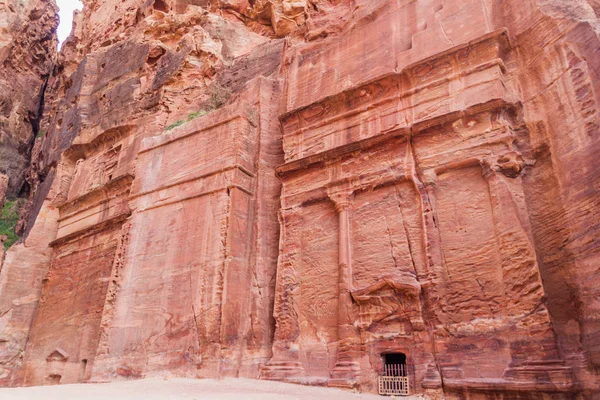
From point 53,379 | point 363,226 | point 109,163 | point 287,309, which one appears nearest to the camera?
point 363,226

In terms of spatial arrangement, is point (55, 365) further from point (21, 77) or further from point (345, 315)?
point (21, 77)

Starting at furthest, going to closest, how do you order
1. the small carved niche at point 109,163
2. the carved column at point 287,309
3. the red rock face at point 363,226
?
the small carved niche at point 109,163 < the carved column at point 287,309 < the red rock face at point 363,226

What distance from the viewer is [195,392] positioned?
6547 millimetres

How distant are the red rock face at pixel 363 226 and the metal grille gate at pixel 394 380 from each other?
142mm

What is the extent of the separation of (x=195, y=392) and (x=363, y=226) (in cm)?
370

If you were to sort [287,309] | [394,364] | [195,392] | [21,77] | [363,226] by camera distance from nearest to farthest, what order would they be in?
[195,392], [394,364], [363,226], [287,309], [21,77]

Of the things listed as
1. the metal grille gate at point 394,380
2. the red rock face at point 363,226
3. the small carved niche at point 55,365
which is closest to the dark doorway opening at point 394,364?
the metal grille gate at point 394,380

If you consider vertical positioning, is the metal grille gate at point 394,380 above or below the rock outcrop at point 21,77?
below

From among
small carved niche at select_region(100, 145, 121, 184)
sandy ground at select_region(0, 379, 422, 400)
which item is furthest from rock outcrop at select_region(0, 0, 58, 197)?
sandy ground at select_region(0, 379, 422, 400)

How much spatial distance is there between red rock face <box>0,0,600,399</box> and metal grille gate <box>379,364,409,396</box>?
0.47 ft

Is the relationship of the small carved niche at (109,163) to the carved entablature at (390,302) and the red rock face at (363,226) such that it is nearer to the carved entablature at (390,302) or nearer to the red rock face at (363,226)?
the red rock face at (363,226)

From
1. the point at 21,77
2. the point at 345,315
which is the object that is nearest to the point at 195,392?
the point at 345,315

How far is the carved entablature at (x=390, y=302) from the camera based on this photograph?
22.0 feet

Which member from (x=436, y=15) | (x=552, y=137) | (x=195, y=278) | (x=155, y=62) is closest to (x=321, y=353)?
(x=195, y=278)
